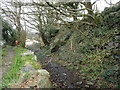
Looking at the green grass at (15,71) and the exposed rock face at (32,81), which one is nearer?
the exposed rock face at (32,81)

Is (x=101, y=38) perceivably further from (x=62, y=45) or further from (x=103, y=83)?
(x=62, y=45)

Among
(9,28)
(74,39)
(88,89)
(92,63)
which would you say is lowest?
(88,89)

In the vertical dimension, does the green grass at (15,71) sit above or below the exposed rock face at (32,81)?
below

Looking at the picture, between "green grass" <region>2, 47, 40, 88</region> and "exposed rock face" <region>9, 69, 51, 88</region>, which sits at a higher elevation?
"exposed rock face" <region>9, 69, 51, 88</region>

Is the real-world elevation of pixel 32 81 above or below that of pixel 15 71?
above

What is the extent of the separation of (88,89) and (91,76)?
1.98 ft

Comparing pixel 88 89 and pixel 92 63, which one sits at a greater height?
pixel 92 63

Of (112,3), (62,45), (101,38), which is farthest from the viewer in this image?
(62,45)

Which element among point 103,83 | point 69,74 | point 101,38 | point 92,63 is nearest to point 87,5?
point 101,38

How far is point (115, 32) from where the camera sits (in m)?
4.03

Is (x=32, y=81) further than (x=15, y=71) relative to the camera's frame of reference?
No

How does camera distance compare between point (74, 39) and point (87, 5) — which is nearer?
point (87, 5)

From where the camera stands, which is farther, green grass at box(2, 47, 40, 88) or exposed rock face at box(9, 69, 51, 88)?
green grass at box(2, 47, 40, 88)

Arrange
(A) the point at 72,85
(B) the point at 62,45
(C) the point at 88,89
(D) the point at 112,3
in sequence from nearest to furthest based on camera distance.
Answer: (C) the point at 88,89
(A) the point at 72,85
(D) the point at 112,3
(B) the point at 62,45
